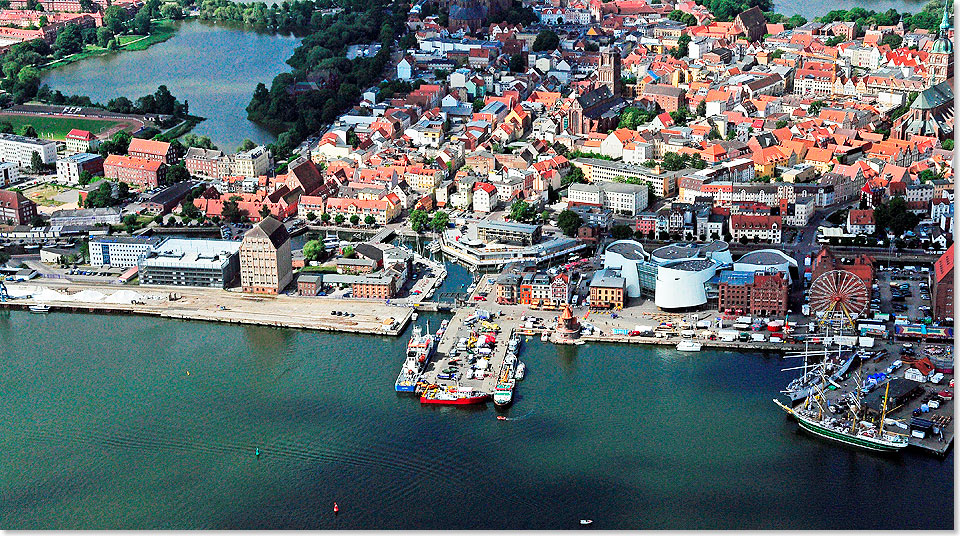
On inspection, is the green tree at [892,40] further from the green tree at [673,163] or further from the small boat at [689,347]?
the small boat at [689,347]

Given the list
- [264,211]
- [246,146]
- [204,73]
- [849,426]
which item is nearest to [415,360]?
[849,426]

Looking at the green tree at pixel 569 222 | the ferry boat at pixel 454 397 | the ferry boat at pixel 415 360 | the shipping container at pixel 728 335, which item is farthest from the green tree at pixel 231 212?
the shipping container at pixel 728 335

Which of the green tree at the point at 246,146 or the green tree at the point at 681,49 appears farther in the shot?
the green tree at the point at 681,49

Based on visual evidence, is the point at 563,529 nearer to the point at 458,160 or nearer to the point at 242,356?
the point at 242,356

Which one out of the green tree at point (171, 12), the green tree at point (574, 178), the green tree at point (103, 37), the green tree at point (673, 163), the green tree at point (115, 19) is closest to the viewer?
the green tree at point (574, 178)

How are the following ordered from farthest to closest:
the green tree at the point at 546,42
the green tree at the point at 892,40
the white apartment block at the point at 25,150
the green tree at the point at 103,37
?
1. the green tree at the point at 103,37
2. the green tree at the point at 546,42
3. the green tree at the point at 892,40
4. the white apartment block at the point at 25,150

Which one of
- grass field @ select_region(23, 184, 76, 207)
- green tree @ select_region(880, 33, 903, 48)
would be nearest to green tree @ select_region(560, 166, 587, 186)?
grass field @ select_region(23, 184, 76, 207)

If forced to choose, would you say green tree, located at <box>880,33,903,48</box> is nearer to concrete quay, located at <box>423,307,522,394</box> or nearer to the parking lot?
the parking lot
